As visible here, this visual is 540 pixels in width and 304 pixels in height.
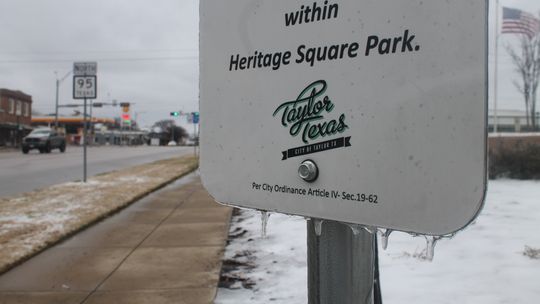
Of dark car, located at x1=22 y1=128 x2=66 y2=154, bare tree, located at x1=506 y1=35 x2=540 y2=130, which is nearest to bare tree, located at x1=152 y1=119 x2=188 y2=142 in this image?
dark car, located at x1=22 y1=128 x2=66 y2=154

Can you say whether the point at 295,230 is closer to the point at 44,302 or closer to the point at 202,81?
the point at 44,302

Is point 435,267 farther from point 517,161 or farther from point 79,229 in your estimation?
point 517,161

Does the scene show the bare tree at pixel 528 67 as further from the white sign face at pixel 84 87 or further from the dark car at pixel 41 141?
the dark car at pixel 41 141

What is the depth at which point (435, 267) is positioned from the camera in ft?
13.6

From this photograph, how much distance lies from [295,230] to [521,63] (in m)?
15.7

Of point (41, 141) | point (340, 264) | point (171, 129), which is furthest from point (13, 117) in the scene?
point (171, 129)

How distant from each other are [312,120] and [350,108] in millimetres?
112

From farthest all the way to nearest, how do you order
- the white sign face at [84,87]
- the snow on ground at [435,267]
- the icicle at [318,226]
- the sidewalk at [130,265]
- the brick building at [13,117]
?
the brick building at [13,117] < the white sign face at [84,87] < the sidewalk at [130,265] < the snow on ground at [435,267] < the icicle at [318,226]

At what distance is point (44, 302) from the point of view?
3.81 meters

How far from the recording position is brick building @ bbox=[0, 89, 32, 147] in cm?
4803

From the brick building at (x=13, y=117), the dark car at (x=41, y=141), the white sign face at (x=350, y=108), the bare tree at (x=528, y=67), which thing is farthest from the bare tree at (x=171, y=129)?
the white sign face at (x=350, y=108)

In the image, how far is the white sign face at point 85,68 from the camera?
11422mm

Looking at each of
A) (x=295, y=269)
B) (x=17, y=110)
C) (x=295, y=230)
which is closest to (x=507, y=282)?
(x=295, y=269)

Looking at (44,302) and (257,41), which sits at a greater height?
(257,41)
